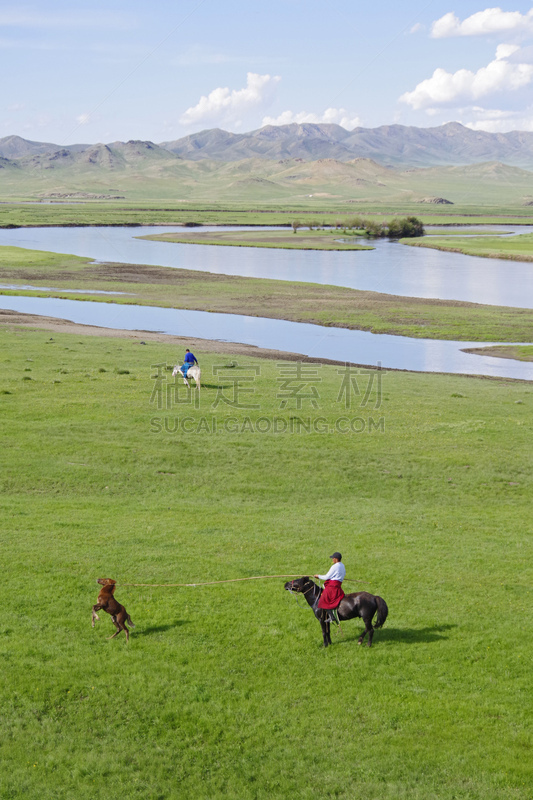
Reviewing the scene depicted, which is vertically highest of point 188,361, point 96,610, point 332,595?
point 188,361

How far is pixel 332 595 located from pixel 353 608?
0.59 m

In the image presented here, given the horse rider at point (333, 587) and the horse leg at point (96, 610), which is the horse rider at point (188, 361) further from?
the horse rider at point (333, 587)

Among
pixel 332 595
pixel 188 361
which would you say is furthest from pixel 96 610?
pixel 188 361

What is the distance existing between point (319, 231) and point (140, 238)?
160 feet

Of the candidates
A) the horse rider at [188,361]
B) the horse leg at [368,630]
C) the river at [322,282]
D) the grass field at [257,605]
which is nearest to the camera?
the grass field at [257,605]

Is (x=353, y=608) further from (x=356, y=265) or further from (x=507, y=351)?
(x=356, y=265)

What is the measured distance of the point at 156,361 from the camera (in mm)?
52344

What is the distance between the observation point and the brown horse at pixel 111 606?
52.9 ft

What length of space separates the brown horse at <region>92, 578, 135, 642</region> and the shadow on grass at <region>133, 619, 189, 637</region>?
468 millimetres

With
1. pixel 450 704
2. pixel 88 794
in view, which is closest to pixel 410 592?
pixel 450 704

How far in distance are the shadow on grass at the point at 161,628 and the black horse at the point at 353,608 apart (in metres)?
3.10

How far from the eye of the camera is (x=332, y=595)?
1658 cm

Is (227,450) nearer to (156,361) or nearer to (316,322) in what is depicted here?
(156,361)

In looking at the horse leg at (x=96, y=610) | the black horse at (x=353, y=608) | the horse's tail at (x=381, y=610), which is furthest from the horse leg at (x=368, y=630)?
the horse leg at (x=96, y=610)
